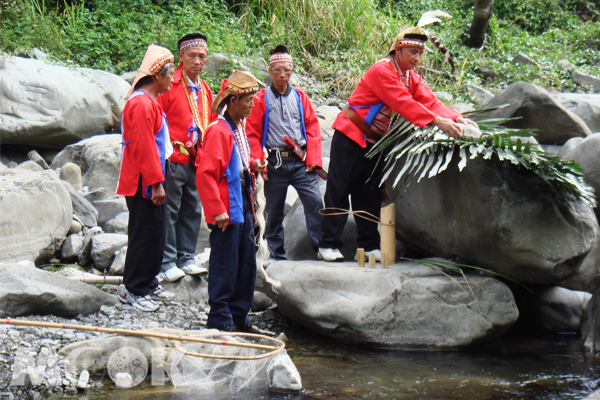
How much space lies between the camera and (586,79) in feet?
33.4

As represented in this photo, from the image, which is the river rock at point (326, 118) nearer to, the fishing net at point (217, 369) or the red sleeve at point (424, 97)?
the red sleeve at point (424, 97)

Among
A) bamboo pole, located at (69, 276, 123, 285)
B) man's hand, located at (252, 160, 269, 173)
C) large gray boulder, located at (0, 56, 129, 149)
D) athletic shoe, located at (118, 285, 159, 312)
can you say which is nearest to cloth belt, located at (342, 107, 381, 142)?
man's hand, located at (252, 160, 269, 173)

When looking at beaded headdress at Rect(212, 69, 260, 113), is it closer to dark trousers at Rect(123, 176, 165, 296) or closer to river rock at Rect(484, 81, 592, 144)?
dark trousers at Rect(123, 176, 165, 296)

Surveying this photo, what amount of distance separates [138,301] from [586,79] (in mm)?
8430

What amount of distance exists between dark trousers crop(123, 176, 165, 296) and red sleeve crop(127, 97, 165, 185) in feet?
0.46

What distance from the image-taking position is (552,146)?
21.1 ft

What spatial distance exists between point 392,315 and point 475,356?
615 mm

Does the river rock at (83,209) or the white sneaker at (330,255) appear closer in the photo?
the white sneaker at (330,255)

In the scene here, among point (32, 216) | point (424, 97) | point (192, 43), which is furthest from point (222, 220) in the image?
point (32, 216)

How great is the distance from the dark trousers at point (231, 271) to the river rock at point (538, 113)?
3090mm

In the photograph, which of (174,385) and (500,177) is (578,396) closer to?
(500,177)

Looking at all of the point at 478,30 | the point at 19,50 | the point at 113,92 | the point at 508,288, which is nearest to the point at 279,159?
the point at 508,288

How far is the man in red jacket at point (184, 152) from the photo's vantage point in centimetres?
497

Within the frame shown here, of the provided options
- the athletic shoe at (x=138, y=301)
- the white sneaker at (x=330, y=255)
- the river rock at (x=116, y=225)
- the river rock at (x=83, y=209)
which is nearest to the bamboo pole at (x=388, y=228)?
the white sneaker at (x=330, y=255)
